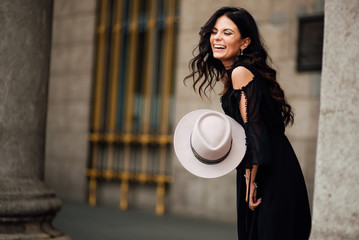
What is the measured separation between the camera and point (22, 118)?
466 cm

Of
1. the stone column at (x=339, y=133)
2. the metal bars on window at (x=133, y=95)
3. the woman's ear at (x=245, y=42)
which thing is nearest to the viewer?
the stone column at (x=339, y=133)

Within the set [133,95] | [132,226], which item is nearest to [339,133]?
[132,226]

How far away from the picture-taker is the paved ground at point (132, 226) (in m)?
7.09

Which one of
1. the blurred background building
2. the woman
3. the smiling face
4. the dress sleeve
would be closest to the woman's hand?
the woman

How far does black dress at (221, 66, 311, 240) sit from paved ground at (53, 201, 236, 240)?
12.4 ft

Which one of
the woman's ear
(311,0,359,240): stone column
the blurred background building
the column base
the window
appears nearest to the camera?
(311,0,359,240): stone column

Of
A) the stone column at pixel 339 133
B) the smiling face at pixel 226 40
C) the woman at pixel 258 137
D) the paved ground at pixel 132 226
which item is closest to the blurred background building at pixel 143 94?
the paved ground at pixel 132 226

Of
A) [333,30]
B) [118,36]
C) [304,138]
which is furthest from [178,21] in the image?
[333,30]

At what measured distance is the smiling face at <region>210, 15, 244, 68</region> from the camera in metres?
3.39

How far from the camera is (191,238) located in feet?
23.3

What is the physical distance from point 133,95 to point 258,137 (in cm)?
711

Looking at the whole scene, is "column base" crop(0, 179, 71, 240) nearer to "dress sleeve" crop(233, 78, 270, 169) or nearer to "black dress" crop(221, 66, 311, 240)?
"black dress" crop(221, 66, 311, 240)

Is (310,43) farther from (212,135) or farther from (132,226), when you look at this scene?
(212,135)

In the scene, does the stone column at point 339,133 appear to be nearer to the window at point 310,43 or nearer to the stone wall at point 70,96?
the window at point 310,43
